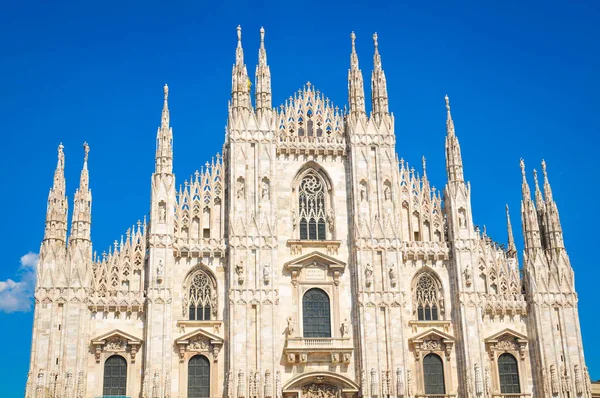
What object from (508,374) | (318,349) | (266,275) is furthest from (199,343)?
(508,374)

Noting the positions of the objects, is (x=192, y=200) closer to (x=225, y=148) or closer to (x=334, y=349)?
(x=225, y=148)

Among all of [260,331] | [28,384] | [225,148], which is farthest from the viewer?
[225,148]

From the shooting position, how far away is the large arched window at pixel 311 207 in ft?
142

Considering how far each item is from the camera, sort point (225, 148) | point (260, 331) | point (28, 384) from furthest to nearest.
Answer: point (225, 148) < point (260, 331) < point (28, 384)

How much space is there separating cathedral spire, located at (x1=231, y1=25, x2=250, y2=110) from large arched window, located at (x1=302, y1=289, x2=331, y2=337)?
34.5ft

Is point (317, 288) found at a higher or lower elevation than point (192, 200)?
lower

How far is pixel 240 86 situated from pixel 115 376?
16186 mm

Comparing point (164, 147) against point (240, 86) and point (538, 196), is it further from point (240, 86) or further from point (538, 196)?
point (538, 196)

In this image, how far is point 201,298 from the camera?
41.3 m

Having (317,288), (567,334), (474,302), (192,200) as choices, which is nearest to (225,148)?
(192,200)

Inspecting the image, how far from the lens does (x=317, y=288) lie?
1660 inches

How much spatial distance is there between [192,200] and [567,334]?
2018cm

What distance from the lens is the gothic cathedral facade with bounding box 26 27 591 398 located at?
130 feet

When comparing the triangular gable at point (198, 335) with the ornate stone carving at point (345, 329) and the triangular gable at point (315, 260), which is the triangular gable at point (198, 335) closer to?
the triangular gable at point (315, 260)
